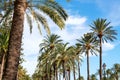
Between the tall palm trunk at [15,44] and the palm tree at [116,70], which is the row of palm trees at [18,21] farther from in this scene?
the palm tree at [116,70]

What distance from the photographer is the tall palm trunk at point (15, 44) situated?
15.3 metres

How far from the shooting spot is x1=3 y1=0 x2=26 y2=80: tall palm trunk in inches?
601

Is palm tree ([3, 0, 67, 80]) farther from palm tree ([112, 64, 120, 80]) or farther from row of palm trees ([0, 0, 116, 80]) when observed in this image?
palm tree ([112, 64, 120, 80])

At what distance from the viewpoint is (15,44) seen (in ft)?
52.6

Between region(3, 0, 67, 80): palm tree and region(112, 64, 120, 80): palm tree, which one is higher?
region(112, 64, 120, 80): palm tree

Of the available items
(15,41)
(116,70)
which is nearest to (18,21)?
(15,41)

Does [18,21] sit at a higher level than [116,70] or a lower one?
lower

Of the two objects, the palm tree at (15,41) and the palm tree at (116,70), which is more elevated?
the palm tree at (116,70)

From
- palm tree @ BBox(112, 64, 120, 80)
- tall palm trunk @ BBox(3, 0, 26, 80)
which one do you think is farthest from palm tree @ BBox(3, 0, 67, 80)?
palm tree @ BBox(112, 64, 120, 80)

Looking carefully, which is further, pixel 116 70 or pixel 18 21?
pixel 116 70

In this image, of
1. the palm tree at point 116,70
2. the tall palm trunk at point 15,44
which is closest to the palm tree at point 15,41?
the tall palm trunk at point 15,44

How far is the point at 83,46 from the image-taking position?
71812 mm

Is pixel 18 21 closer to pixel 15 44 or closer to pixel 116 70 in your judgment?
pixel 15 44

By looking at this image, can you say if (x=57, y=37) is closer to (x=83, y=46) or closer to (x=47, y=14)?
(x=83, y=46)
